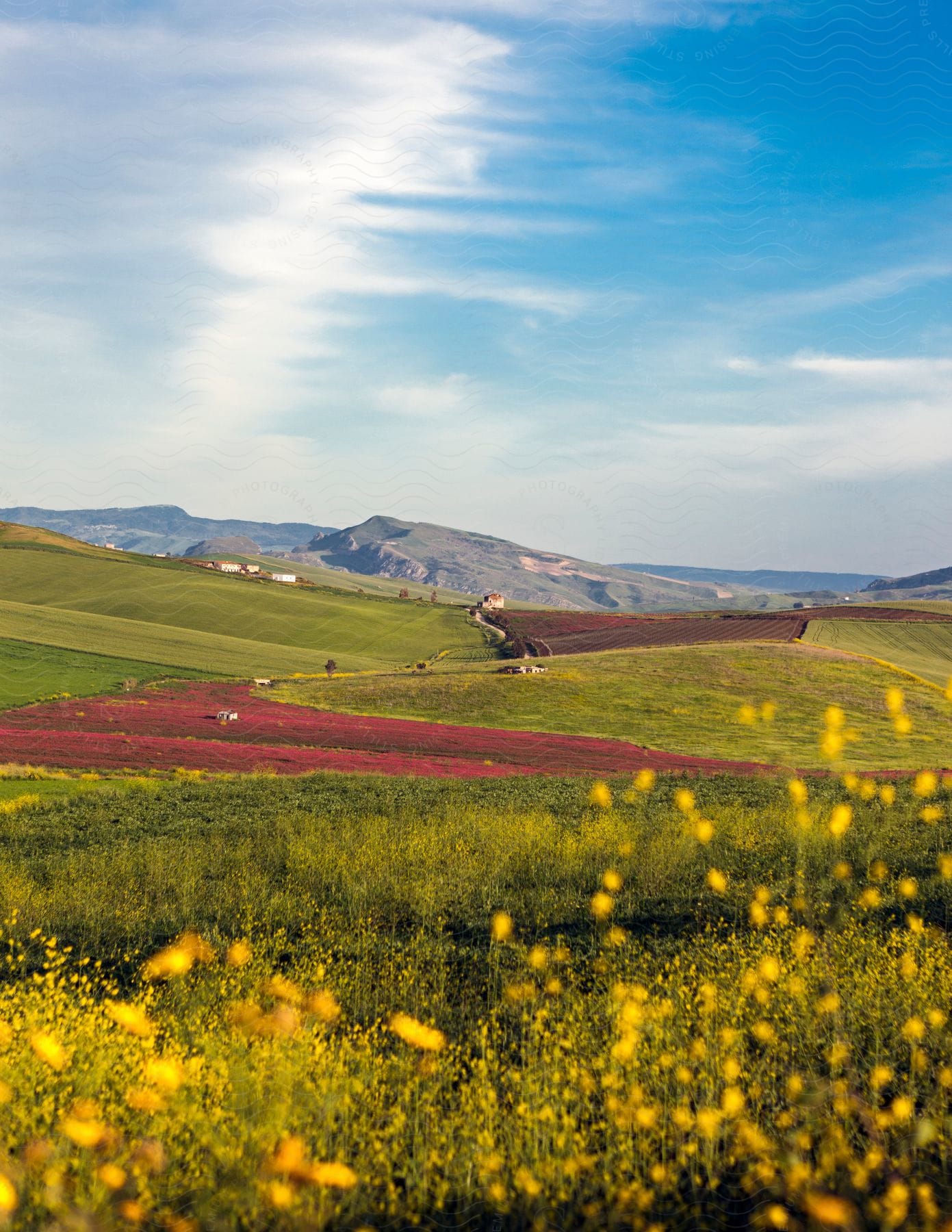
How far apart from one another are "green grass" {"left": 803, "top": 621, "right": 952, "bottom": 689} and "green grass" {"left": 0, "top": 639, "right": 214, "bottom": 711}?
70.0 m

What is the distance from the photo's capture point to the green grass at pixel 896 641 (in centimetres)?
7444

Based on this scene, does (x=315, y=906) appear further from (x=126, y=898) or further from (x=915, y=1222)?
(x=915, y=1222)

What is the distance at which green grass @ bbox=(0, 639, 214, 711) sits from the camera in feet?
184

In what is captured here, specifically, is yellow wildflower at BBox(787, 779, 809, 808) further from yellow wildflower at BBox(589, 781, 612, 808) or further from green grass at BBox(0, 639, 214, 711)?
green grass at BBox(0, 639, 214, 711)

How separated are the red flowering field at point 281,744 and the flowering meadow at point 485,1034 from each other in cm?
1958

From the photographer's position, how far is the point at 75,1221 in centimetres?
514

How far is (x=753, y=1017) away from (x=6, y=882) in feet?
44.5

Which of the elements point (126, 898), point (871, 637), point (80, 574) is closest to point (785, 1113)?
point (126, 898)

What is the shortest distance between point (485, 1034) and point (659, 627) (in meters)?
104

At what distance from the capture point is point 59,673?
208 feet

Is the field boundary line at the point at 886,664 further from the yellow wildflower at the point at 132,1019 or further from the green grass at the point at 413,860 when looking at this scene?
the yellow wildflower at the point at 132,1019

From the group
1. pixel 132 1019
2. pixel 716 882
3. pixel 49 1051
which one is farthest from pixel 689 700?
pixel 49 1051

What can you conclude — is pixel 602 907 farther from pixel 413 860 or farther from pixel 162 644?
pixel 162 644

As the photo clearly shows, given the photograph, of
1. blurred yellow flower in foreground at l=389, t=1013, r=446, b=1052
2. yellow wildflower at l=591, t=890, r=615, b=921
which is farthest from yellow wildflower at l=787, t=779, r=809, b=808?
blurred yellow flower in foreground at l=389, t=1013, r=446, b=1052
